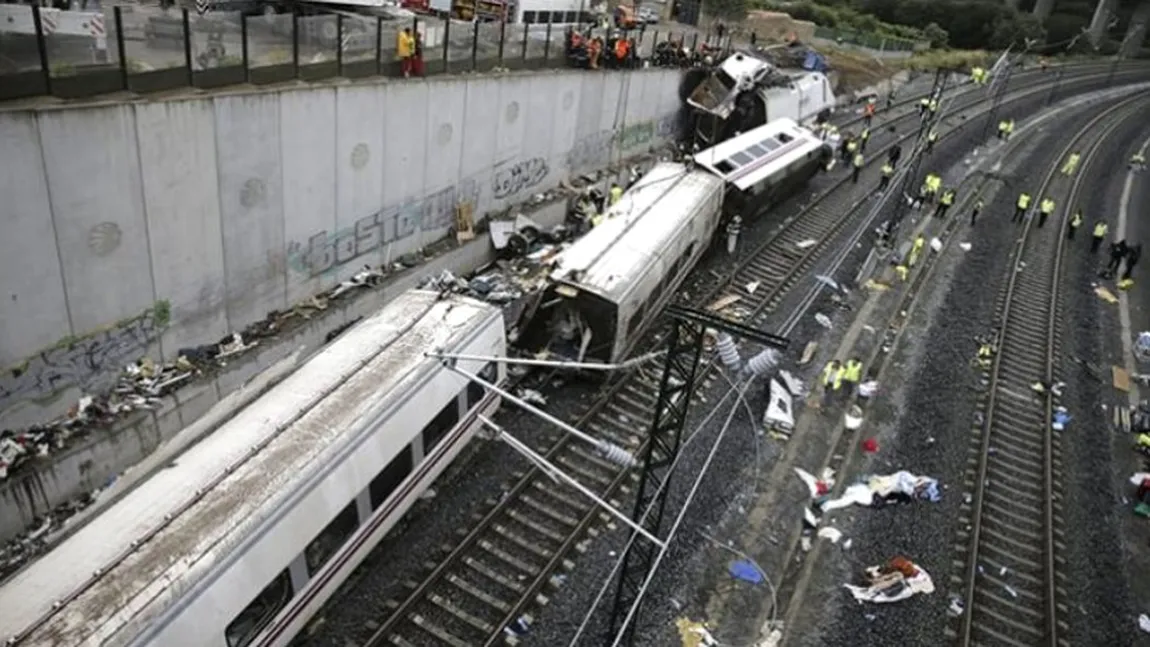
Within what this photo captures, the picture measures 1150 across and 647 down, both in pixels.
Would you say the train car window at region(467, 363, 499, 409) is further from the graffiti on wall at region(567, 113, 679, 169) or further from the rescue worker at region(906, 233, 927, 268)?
the rescue worker at region(906, 233, 927, 268)

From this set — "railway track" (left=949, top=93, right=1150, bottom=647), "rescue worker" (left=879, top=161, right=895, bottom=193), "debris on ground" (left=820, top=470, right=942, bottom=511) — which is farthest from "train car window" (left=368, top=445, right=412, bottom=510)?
"rescue worker" (left=879, top=161, right=895, bottom=193)

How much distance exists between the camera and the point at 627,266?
15.5 m

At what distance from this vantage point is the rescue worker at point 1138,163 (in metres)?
38.2

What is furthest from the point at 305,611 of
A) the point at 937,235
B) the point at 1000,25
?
the point at 1000,25

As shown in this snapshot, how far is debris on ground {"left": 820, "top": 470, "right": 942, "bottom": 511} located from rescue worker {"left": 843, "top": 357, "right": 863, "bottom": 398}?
2833mm

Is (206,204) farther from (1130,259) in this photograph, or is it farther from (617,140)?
(1130,259)

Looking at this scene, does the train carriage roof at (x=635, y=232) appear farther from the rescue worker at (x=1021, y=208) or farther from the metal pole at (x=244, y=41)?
the rescue worker at (x=1021, y=208)

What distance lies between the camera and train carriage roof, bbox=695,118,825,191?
22.1 meters

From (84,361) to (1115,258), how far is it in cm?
2769

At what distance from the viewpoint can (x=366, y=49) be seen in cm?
1653

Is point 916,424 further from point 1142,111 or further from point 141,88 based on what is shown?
point 1142,111

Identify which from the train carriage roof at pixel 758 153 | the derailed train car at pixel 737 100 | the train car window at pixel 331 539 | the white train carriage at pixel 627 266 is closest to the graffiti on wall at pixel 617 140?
the derailed train car at pixel 737 100

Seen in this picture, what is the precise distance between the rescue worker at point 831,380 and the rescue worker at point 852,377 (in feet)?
0.43

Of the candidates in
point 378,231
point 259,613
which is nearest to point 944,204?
point 378,231
